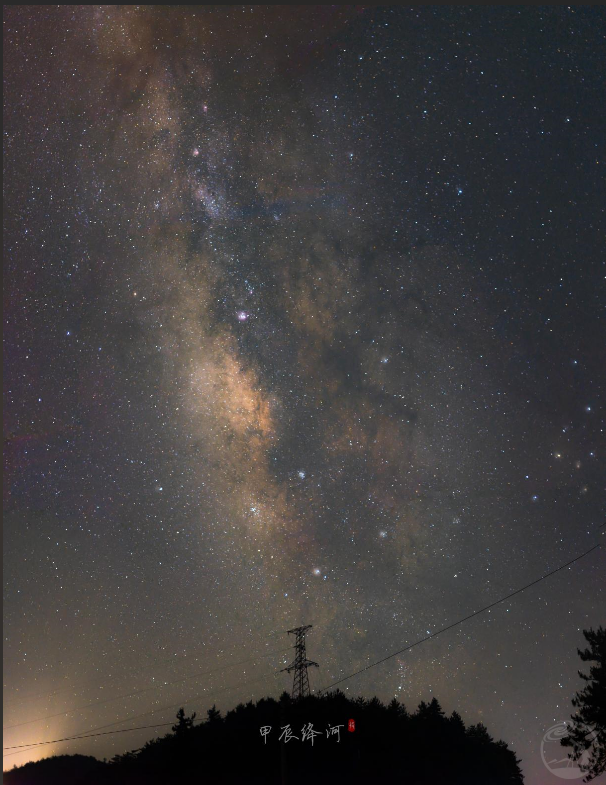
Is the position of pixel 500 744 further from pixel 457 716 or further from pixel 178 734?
pixel 178 734

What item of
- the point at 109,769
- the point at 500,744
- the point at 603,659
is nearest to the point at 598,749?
the point at 603,659

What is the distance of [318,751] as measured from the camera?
35.3m

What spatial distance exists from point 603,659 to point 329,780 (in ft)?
53.1

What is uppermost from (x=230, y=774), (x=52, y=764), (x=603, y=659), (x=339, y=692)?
(x=603, y=659)

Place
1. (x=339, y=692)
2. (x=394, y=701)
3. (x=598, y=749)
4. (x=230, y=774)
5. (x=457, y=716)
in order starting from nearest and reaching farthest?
1. (x=598, y=749)
2. (x=230, y=774)
3. (x=339, y=692)
4. (x=394, y=701)
5. (x=457, y=716)

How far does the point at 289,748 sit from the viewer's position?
117ft

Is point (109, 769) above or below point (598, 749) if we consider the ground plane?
below

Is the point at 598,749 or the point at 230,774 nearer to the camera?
the point at 598,749

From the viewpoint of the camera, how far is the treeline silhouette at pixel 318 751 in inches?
1362

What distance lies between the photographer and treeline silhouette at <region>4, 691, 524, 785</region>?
34.6 m

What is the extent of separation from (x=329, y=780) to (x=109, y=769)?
1772cm

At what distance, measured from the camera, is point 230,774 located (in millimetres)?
34844

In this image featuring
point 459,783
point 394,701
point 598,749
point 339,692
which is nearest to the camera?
point 598,749

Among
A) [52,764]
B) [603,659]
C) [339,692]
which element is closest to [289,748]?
[339,692]
